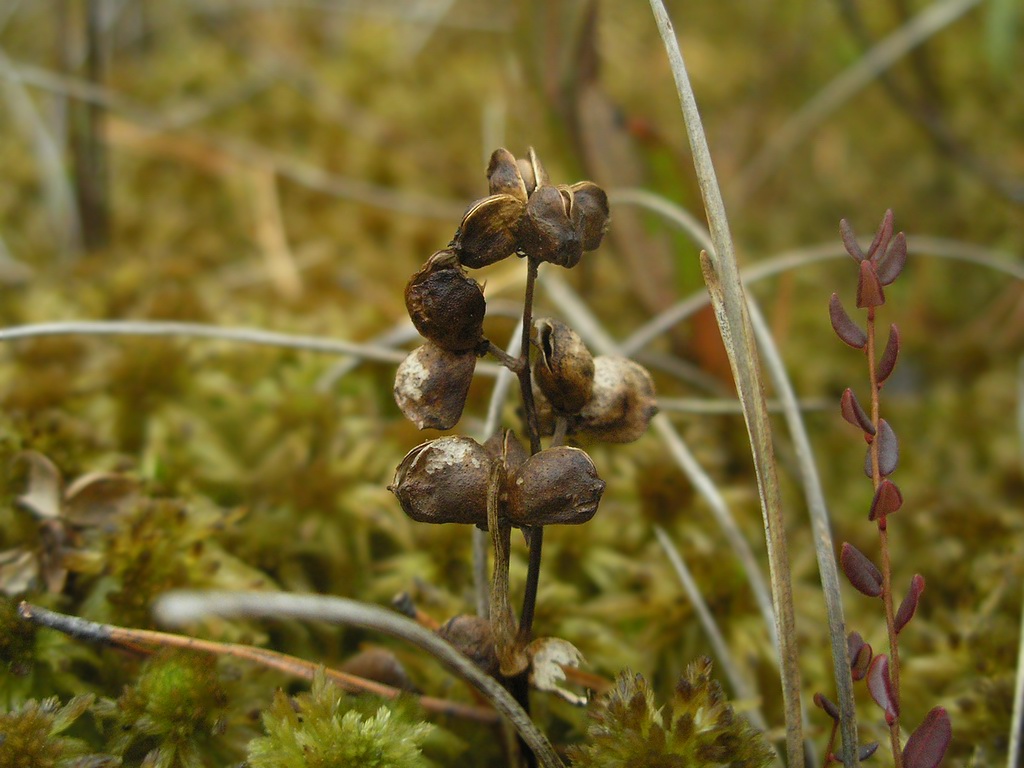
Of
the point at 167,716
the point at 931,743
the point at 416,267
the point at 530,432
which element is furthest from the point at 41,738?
the point at 416,267

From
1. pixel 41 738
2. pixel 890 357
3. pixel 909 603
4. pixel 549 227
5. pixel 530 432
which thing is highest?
pixel 549 227

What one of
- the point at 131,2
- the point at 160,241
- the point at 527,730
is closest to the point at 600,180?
the point at 160,241

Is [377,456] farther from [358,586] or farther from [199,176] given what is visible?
[199,176]

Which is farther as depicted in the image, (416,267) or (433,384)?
(416,267)

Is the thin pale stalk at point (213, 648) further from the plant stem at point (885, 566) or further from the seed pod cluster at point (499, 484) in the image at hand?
the plant stem at point (885, 566)

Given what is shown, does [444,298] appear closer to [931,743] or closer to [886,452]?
[886,452]
